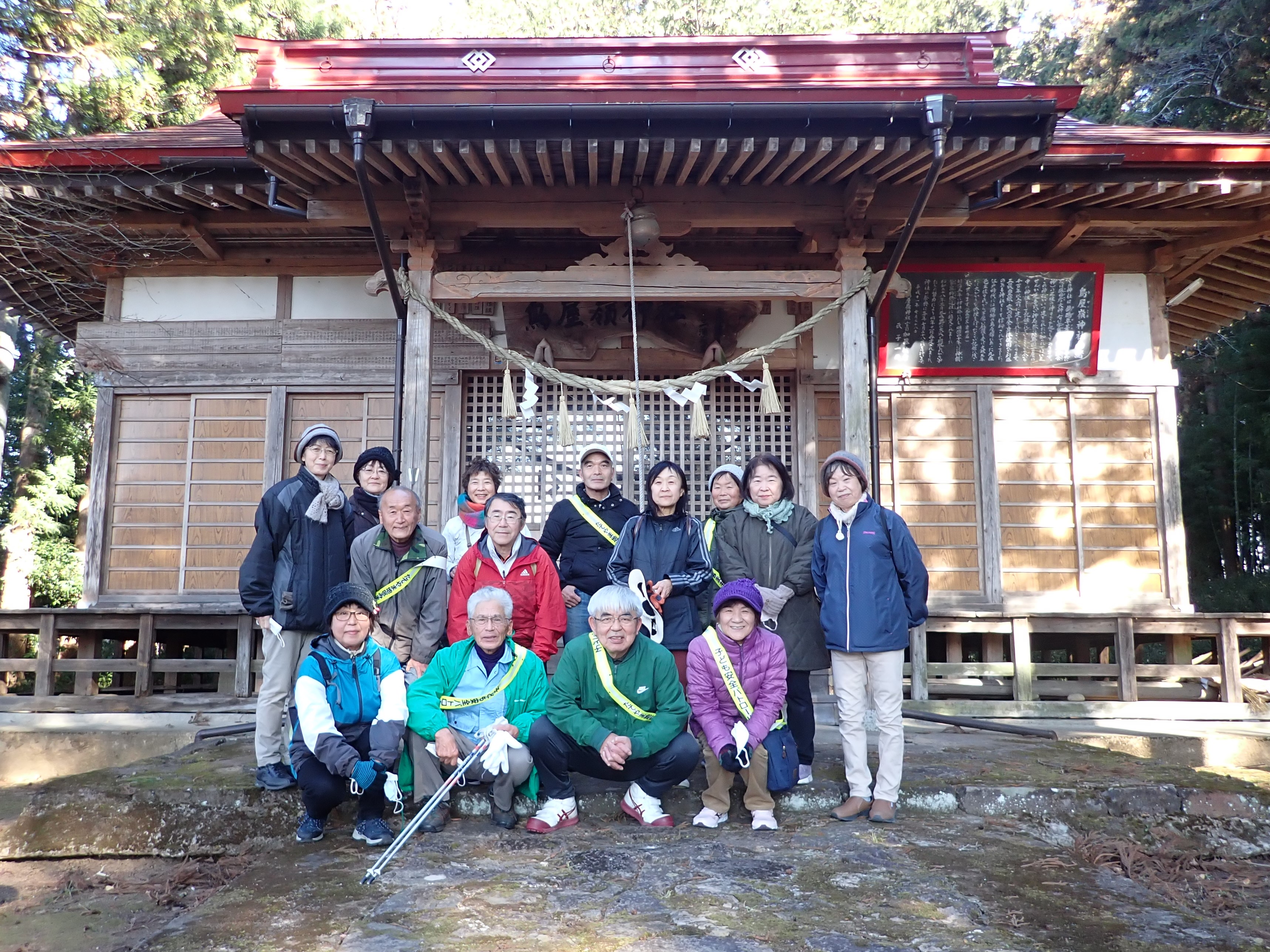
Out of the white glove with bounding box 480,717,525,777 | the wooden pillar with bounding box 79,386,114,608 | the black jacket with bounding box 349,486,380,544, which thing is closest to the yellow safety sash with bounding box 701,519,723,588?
the white glove with bounding box 480,717,525,777

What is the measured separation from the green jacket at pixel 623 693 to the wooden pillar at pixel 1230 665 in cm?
526

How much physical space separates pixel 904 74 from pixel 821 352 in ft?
7.44

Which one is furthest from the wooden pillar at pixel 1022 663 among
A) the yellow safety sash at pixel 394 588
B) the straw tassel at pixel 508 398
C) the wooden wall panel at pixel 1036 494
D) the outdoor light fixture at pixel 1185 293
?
the yellow safety sash at pixel 394 588

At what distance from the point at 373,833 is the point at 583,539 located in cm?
186

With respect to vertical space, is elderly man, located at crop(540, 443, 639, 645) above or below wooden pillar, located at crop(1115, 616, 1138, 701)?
above

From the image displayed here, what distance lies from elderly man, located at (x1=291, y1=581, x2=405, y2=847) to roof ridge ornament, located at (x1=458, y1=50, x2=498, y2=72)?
195 inches

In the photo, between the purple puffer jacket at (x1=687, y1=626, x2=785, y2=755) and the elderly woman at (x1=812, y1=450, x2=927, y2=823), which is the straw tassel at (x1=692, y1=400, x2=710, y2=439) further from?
the purple puffer jacket at (x1=687, y1=626, x2=785, y2=755)

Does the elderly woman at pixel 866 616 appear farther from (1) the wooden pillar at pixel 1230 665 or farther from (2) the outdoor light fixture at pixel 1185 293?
(2) the outdoor light fixture at pixel 1185 293

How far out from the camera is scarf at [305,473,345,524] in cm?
462

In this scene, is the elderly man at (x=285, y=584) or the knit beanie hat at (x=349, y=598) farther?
the elderly man at (x=285, y=584)

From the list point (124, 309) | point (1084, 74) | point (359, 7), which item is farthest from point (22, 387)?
point (1084, 74)

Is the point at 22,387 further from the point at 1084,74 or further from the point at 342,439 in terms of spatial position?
the point at 1084,74

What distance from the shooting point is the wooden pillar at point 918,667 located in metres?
6.89

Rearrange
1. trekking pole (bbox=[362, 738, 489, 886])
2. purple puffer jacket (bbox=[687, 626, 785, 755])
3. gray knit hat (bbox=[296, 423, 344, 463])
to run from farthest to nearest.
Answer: gray knit hat (bbox=[296, 423, 344, 463]) < purple puffer jacket (bbox=[687, 626, 785, 755]) < trekking pole (bbox=[362, 738, 489, 886])
